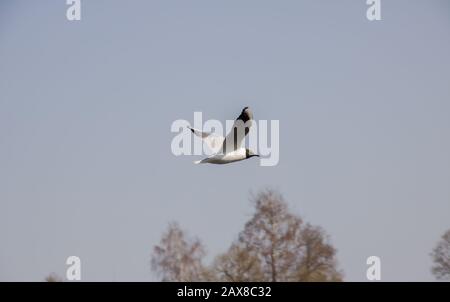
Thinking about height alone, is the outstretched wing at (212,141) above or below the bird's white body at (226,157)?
above

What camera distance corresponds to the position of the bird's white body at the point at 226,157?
33944 mm

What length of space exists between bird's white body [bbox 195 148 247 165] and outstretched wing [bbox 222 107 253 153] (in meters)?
0.13

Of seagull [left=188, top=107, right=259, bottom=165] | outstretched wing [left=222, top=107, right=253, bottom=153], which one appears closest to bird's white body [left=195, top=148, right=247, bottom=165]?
seagull [left=188, top=107, right=259, bottom=165]

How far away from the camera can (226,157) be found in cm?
3434

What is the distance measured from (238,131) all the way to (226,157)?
2.96ft

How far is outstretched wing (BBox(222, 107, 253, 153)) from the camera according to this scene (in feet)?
109

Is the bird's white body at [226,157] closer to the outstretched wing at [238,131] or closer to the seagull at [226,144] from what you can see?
the seagull at [226,144]

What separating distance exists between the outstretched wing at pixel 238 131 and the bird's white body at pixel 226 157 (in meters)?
0.13

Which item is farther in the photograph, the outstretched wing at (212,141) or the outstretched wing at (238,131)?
the outstretched wing at (212,141)

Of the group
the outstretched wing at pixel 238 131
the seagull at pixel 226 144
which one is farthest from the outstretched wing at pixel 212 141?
the outstretched wing at pixel 238 131

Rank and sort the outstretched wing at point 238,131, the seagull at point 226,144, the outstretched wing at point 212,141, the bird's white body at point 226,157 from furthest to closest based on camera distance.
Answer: the outstretched wing at point 212,141 < the bird's white body at point 226,157 < the seagull at point 226,144 < the outstretched wing at point 238,131

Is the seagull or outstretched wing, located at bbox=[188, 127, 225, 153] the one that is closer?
the seagull

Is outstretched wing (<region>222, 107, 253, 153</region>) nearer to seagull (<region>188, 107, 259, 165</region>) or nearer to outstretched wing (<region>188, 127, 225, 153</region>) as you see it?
seagull (<region>188, 107, 259, 165</region>)

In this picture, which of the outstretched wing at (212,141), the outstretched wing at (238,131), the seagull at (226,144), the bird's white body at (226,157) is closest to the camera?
the outstretched wing at (238,131)
